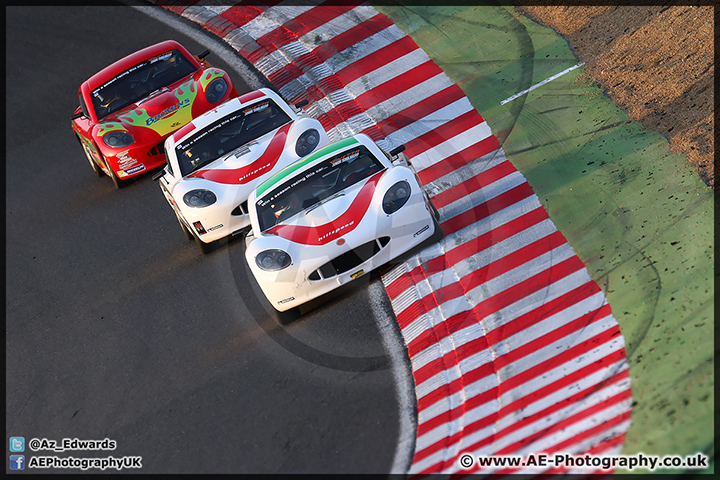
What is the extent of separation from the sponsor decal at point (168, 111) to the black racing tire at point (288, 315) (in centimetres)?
410

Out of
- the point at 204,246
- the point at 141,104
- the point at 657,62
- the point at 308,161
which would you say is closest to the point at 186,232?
the point at 204,246

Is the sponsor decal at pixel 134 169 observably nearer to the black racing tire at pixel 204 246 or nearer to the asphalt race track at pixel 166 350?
the asphalt race track at pixel 166 350

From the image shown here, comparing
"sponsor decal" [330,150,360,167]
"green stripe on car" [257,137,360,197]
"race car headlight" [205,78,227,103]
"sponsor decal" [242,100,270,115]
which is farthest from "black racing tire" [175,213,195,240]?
"sponsor decal" [330,150,360,167]

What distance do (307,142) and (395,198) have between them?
2.08m

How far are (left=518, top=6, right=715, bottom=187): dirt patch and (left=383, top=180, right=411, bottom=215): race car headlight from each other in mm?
3789

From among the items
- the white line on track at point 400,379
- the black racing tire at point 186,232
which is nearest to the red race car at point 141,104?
the black racing tire at point 186,232

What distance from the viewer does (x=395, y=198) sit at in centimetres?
813

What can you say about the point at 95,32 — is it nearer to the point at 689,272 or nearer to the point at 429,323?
the point at 429,323

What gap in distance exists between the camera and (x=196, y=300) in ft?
30.2

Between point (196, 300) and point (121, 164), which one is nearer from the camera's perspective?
point (196, 300)

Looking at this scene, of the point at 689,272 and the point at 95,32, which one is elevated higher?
the point at 689,272

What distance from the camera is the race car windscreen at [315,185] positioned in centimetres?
845

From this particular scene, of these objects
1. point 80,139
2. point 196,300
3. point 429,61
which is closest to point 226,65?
point 80,139

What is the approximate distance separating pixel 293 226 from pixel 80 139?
5370mm
